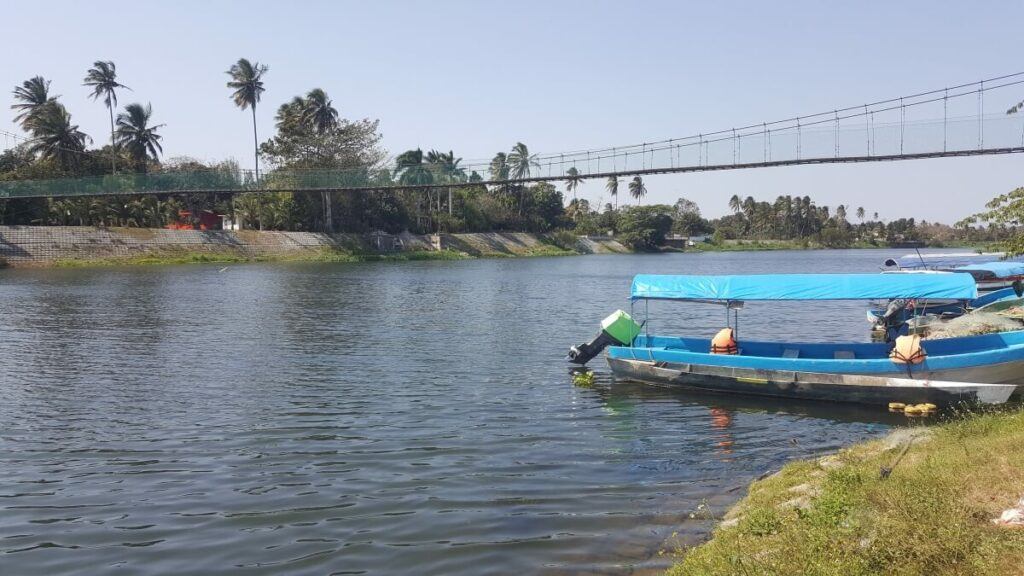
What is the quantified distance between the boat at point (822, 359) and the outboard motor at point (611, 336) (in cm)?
3

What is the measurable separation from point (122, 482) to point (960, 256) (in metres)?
49.5

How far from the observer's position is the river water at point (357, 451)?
9531 millimetres

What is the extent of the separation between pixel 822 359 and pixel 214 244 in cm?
7580

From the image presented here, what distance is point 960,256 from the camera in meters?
47.0

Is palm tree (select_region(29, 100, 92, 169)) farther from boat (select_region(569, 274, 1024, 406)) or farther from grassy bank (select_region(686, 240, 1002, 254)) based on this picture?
grassy bank (select_region(686, 240, 1002, 254))

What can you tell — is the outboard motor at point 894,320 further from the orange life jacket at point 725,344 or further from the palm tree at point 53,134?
the palm tree at point 53,134

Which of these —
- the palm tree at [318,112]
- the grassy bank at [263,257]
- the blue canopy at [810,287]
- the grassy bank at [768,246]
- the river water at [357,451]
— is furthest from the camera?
the grassy bank at [768,246]

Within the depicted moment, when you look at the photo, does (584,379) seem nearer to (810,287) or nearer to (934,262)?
(810,287)

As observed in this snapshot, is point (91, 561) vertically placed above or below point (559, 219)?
below

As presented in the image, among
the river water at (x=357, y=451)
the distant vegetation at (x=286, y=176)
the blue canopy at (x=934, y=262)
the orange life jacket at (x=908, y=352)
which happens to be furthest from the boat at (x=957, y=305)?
the distant vegetation at (x=286, y=176)

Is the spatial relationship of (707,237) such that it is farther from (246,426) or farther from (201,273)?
(246,426)

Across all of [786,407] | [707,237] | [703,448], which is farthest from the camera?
[707,237]

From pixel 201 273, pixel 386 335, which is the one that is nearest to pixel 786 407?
pixel 386 335

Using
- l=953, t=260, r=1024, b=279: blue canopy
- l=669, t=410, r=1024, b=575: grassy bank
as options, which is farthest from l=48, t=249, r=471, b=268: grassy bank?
l=669, t=410, r=1024, b=575: grassy bank
